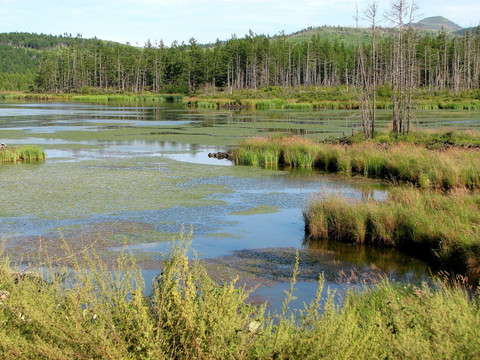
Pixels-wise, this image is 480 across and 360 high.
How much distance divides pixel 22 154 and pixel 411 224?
18.4 metres

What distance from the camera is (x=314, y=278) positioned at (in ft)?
30.2

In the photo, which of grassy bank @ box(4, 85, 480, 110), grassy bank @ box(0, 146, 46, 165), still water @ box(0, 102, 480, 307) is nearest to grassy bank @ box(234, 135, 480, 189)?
still water @ box(0, 102, 480, 307)

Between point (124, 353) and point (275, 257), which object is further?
point (275, 257)

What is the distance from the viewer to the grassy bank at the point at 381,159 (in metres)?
16.5

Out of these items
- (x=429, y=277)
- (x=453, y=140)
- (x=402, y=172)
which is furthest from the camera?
(x=453, y=140)

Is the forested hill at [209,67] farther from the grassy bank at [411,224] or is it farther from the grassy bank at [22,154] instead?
the grassy bank at [411,224]

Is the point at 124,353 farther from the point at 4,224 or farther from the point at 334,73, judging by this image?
the point at 334,73

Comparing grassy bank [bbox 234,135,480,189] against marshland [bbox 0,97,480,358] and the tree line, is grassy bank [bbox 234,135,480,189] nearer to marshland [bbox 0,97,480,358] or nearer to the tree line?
marshland [bbox 0,97,480,358]

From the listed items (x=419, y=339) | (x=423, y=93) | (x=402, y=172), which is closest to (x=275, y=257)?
(x=419, y=339)

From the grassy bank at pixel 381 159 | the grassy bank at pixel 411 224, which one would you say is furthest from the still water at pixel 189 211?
the grassy bank at pixel 381 159

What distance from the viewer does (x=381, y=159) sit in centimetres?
2072

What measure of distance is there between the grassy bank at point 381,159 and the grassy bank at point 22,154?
29.8ft

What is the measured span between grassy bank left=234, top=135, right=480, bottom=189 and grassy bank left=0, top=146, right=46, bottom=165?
9.07m

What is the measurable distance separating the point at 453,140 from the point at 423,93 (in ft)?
191
